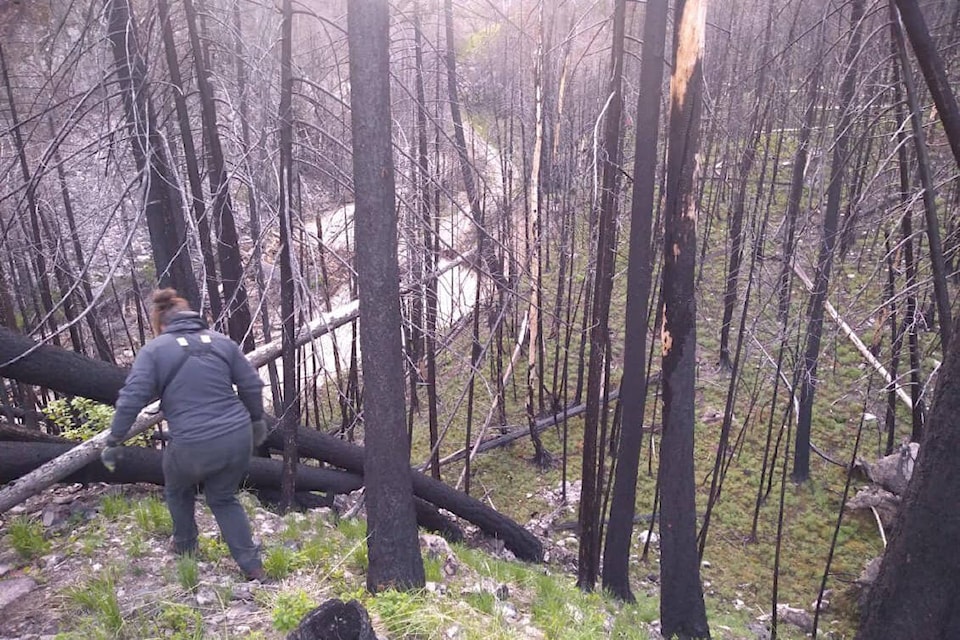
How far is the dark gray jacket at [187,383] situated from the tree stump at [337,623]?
4.93 ft

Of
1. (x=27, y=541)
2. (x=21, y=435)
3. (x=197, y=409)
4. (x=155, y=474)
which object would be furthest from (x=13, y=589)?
(x=21, y=435)

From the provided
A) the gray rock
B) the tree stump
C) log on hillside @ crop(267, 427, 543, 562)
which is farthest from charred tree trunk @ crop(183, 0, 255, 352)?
the tree stump

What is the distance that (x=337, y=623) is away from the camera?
3094mm

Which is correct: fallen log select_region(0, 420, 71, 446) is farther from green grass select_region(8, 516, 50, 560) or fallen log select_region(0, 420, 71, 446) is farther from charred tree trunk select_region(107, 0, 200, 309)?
charred tree trunk select_region(107, 0, 200, 309)

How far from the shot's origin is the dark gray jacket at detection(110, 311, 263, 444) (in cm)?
382

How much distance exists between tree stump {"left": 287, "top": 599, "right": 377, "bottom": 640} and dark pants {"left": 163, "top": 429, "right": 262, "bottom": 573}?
138 centimetres

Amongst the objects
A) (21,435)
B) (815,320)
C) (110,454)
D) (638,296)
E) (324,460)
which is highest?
(638,296)

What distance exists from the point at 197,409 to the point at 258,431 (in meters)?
0.52

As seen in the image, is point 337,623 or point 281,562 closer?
point 337,623

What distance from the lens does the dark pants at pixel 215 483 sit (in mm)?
3992

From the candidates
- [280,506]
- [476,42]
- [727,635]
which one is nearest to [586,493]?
[727,635]

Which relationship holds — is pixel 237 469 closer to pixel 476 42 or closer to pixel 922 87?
pixel 922 87

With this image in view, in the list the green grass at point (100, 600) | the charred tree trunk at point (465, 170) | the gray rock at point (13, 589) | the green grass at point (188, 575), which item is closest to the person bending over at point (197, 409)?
the green grass at point (188, 575)

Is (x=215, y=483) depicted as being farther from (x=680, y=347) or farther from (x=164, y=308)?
(x=680, y=347)
